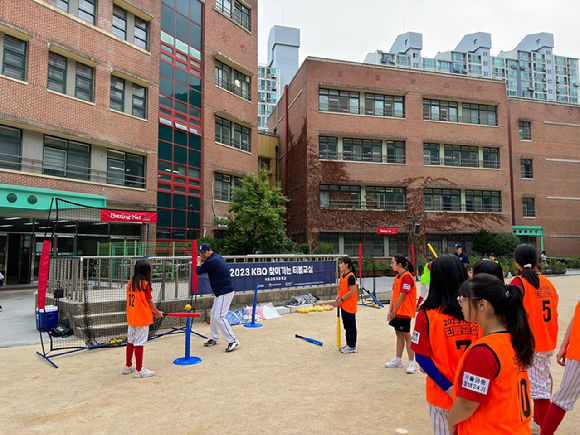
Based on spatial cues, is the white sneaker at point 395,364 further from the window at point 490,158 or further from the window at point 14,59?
the window at point 490,158

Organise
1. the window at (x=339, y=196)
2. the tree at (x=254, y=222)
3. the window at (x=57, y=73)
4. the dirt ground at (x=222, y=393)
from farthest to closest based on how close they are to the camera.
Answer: the window at (x=339, y=196), the tree at (x=254, y=222), the window at (x=57, y=73), the dirt ground at (x=222, y=393)

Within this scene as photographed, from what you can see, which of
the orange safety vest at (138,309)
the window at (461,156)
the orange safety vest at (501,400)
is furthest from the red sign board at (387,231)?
the orange safety vest at (501,400)

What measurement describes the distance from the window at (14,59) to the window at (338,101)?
69.2 ft

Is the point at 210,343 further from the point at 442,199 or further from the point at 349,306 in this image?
the point at 442,199

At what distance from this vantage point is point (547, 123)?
131 feet

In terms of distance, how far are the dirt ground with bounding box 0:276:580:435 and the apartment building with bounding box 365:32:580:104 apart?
10450cm

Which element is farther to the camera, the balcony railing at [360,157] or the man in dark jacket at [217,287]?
the balcony railing at [360,157]

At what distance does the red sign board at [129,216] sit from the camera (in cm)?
1761

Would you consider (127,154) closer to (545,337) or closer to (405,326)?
(405,326)

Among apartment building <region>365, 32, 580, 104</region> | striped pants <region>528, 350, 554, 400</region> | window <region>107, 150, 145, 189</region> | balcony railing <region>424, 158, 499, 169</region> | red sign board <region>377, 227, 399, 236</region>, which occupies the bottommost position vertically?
striped pants <region>528, 350, 554, 400</region>

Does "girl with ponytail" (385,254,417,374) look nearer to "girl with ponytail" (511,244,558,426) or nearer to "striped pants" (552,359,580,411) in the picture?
"girl with ponytail" (511,244,558,426)

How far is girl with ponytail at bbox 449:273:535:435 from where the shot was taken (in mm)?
2174

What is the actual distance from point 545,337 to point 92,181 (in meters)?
20.5

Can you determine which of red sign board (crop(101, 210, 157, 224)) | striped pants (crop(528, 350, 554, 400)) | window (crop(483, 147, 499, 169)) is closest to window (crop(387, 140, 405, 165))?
window (crop(483, 147, 499, 169))
